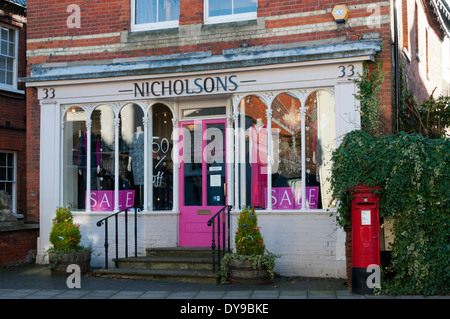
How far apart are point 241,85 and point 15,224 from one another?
540cm

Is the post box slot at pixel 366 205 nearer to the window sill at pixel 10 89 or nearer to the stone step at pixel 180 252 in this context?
the stone step at pixel 180 252

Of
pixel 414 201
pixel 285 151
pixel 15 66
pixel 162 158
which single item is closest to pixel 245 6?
pixel 285 151

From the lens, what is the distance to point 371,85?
995 centimetres

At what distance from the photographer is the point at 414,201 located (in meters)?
8.11

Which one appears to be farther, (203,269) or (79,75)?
(79,75)

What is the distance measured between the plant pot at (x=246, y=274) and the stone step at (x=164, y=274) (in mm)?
360

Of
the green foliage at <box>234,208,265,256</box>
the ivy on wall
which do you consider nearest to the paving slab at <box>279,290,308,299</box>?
the green foliage at <box>234,208,265,256</box>

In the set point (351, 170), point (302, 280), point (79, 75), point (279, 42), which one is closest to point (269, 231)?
point (302, 280)

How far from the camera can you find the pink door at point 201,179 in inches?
444

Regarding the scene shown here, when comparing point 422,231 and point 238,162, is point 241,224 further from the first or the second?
point 422,231

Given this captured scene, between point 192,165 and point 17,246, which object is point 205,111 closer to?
point 192,165

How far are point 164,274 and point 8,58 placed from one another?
26.1ft

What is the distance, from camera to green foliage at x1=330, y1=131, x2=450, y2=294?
316 inches

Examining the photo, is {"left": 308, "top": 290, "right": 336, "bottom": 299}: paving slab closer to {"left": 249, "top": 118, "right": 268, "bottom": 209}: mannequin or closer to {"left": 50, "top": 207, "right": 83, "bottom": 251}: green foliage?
{"left": 249, "top": 118, "right": 268, "bottom": 209}: mannequin
